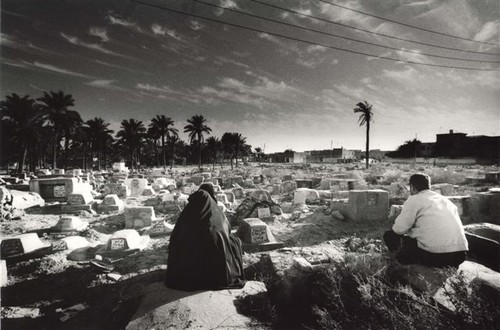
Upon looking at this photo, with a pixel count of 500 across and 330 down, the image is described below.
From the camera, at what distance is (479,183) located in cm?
1531

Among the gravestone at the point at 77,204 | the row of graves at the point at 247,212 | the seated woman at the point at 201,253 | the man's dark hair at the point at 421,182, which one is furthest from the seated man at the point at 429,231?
the gravestone at the point at 77,204

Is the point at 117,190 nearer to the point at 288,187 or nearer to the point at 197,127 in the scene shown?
the point at 288,187

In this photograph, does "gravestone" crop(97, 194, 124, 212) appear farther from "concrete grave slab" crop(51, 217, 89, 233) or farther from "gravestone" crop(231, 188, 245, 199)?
"gravestone" crop(231, 188, 245, 199)

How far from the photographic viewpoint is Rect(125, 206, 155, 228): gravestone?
8023mm

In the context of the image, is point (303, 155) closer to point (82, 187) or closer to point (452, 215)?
point (82, 187)

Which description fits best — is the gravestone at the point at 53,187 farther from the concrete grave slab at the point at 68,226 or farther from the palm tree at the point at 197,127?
the palm tree at the point at 197,127

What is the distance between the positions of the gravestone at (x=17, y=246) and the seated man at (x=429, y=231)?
7.15 m

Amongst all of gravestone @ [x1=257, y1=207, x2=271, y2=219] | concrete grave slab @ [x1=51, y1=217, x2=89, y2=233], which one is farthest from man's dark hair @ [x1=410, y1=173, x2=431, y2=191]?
concrete grave slab @ [x1=51, y1=217, x2=89, y2=233]

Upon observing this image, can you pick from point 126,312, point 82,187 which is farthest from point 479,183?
point 82,187

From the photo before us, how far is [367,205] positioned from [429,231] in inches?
205

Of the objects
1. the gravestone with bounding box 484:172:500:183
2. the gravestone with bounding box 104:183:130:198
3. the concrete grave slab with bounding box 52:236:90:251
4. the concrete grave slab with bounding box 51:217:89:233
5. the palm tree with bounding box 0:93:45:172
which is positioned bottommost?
the concrete grave slab with bounding box 52:236:90:251

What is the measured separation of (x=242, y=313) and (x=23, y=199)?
11322 millimetres

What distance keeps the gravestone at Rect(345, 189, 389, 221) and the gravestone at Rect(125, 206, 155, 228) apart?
6.26m

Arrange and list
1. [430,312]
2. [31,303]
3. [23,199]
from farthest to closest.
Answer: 1. [23,199]
2. [31,303]
3. [430,312]
